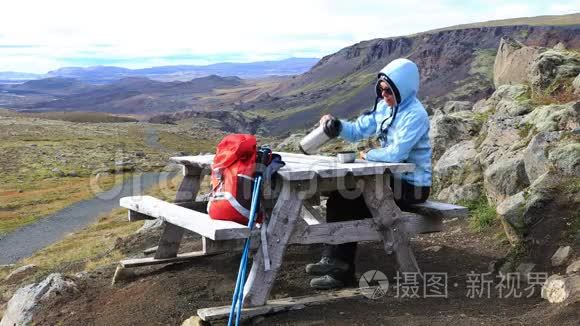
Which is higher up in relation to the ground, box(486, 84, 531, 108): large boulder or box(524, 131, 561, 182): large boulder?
box(486, 84, 531, 108): large boulder

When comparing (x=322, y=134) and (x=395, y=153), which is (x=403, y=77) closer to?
(x=395, y=153)

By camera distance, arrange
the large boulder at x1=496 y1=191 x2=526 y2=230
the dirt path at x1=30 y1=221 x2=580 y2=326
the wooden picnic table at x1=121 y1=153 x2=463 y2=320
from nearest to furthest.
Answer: the dirt path at x1=30 y1=221 x2=580 y2=326
the wooden picnic table at x1=121 y1=153 x2=463 y2=320
the large boulder at x1=496 y1=191 x2=526 y2=230

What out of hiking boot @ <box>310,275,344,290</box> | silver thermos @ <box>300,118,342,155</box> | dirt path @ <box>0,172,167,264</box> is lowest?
dirt path @ <box>0,172,167,264</box>

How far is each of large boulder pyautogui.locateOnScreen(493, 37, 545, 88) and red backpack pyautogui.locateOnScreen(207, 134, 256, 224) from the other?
16.1 metres

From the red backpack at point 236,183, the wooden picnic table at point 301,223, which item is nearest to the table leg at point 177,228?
the wooden picnic table at point 301,223

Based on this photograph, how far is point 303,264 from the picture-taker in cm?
858

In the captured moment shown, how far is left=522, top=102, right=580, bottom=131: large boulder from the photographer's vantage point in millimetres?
10499

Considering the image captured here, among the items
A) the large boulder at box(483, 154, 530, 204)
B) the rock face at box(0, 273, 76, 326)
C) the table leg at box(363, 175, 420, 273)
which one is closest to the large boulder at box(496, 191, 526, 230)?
the large boulder at box(483, 154, 530, 204)

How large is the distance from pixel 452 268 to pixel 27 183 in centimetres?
6315

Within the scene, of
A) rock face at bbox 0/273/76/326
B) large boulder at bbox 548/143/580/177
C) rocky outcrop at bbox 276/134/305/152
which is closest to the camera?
rock face at bbox 0/273/76/326

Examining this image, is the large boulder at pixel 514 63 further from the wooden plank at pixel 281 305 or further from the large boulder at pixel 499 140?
the wooden plank at pixel 281 305

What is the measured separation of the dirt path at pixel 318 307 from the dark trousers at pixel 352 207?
584 millimetres

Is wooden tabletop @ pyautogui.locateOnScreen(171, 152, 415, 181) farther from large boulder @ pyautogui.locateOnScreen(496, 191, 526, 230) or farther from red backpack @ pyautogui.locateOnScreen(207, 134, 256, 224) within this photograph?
large boulder @ pyautogui.locateOnScreen(496, 191, 526, 230)

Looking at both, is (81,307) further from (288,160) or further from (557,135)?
(557,135)
